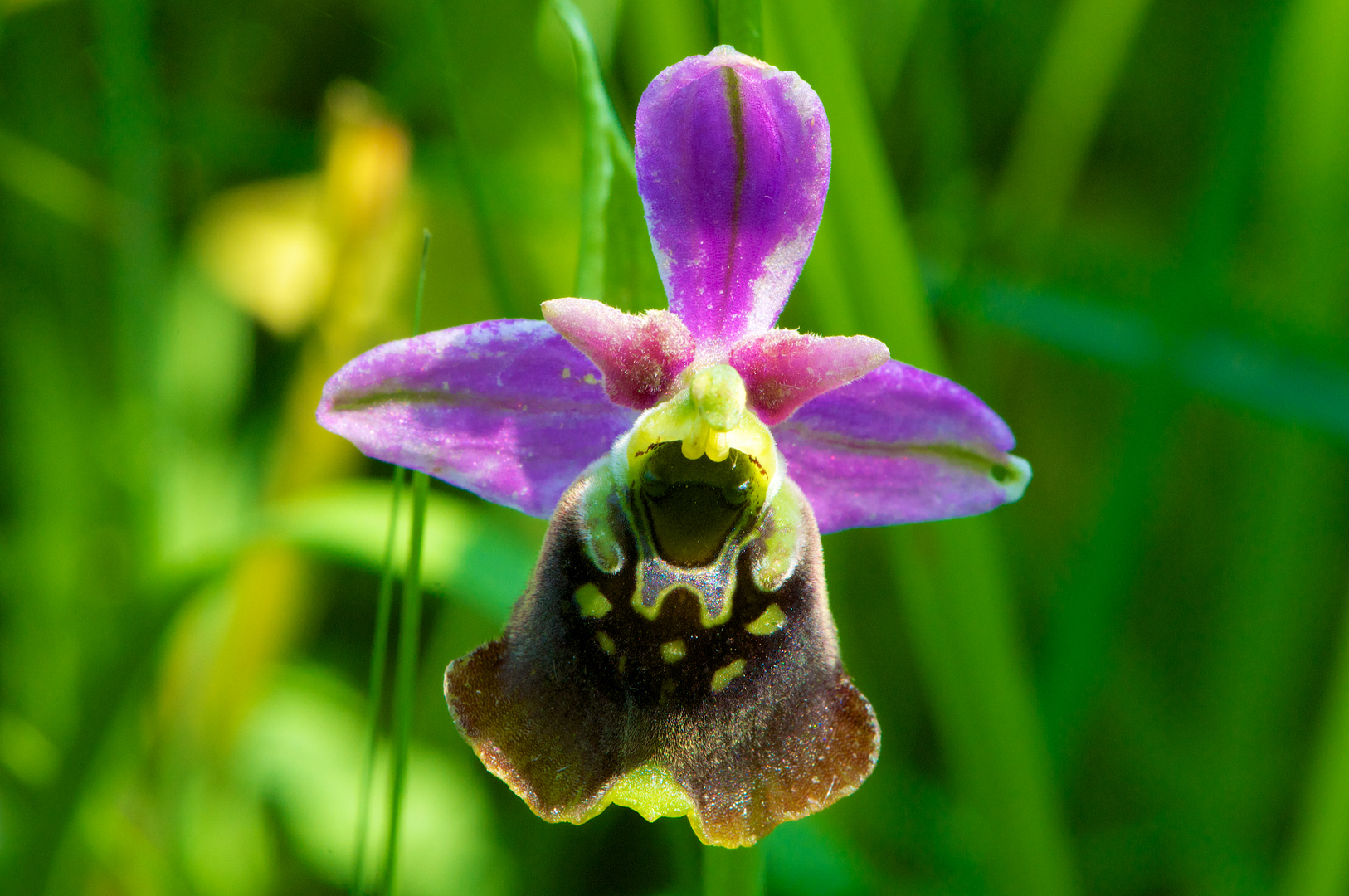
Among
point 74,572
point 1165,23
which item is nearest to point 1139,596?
point 1165,23

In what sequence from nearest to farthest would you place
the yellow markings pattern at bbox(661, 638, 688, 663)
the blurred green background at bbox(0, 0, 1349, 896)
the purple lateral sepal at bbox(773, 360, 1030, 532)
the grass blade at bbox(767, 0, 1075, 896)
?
the yellow markings pattern at bbox(661, 638, 688, 663) → the purple lateral sepal at bbox(773, 360, 1030, 532) → the grass blade at bbox(767, 0, 1075, 896) → the blurred green background at bbox(0, 0, 1349, 896)

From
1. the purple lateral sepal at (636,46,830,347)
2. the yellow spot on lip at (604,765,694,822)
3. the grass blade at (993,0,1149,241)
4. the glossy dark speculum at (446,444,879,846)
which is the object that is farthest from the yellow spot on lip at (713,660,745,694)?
the grass blade at (993,0,1149,241)

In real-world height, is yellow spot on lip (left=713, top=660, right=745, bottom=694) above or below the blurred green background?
above

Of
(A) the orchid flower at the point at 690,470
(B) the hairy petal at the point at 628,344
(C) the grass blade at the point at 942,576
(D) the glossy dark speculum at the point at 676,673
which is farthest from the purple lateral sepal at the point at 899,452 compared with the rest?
(C) the grass blade at the point at 942,576

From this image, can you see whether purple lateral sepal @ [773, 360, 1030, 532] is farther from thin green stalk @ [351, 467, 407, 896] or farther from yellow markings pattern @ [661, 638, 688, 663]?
thin green stalk @ [351, 467, 407, 896]

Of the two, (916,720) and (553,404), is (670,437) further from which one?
(916,720)

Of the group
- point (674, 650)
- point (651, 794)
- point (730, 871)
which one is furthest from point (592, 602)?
point (730, 871)
